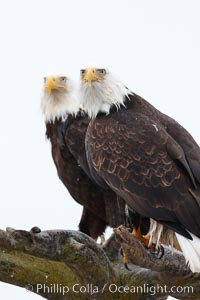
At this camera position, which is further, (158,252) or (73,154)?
(73,154)

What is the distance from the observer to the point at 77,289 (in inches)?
344

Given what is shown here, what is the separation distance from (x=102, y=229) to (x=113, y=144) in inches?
87.0

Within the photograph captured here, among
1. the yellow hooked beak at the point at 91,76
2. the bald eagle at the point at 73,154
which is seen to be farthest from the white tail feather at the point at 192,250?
the yellow hooked beak at the point at 91,76

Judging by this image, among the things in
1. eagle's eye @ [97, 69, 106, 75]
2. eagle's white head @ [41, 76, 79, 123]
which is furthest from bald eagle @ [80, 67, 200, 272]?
eagle's white head @ [41, 76, 79, 123]

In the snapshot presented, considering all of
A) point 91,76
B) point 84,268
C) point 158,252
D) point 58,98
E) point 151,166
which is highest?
point 91,76

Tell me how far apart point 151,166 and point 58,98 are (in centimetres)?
279

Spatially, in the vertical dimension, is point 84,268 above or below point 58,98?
below

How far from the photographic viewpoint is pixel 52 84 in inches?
424

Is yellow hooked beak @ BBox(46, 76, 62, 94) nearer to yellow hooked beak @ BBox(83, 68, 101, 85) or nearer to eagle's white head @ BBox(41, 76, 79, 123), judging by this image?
eagle's white head @ BBox(41, 76, 79, 123)

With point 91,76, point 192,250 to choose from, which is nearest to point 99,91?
point 91,76

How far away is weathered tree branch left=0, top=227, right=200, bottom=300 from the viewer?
25.7 feet

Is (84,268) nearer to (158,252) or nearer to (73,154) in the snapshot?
(158,252)

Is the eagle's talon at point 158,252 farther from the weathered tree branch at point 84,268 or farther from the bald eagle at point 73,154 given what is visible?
the bald eagle at point 73,154

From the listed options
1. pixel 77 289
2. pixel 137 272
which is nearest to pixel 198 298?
pixel 137 272
